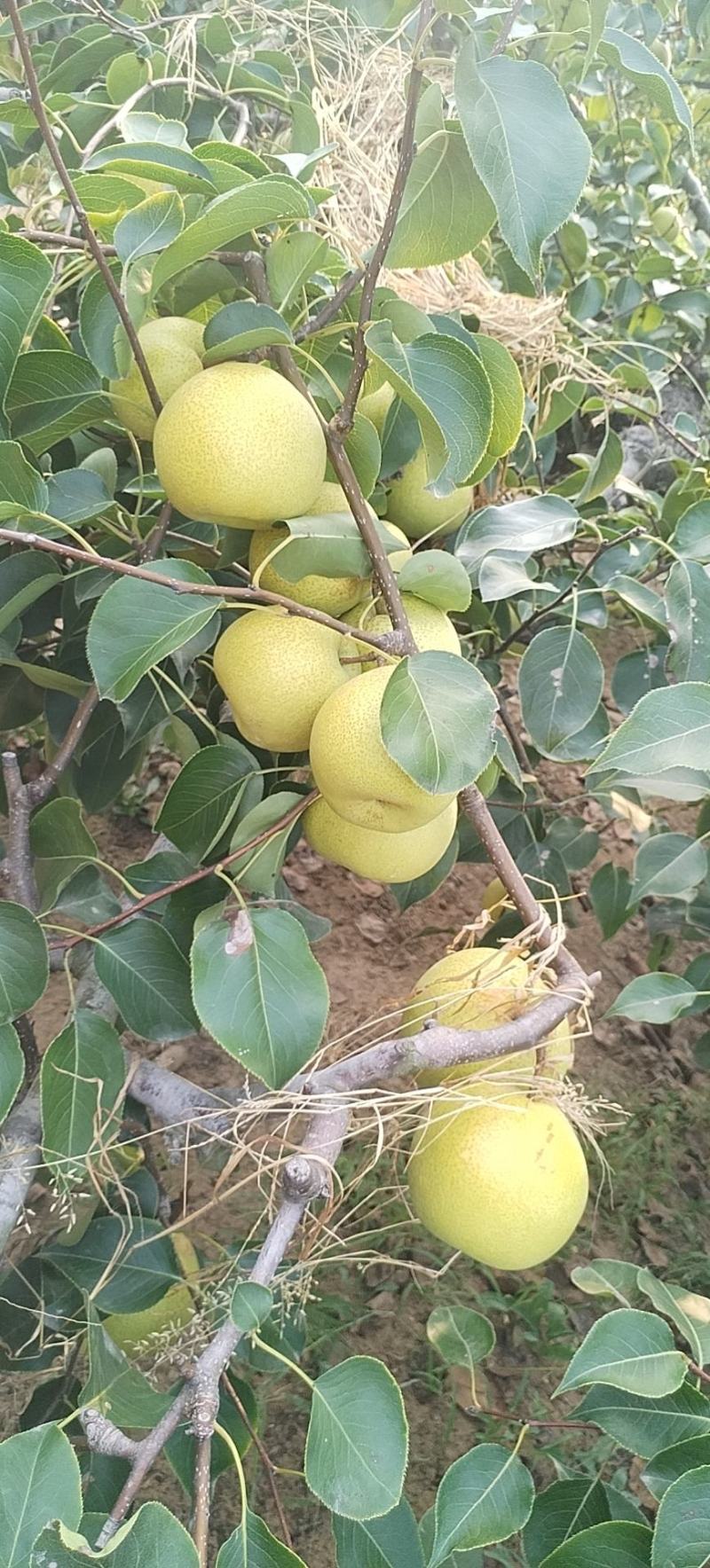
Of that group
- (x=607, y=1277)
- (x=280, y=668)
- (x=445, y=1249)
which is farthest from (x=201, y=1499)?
(x=445, y=1249)

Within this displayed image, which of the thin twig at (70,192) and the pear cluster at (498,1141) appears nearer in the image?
the thin twig at (70,192)

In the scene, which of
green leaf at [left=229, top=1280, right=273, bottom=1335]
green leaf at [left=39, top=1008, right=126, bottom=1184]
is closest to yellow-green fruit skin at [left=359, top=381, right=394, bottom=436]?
green leaf at [left=39, top=1008, right=126, bottom=1184]

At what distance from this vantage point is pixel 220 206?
574 mm

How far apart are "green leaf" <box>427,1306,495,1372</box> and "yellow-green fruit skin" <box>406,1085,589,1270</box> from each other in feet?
0.58

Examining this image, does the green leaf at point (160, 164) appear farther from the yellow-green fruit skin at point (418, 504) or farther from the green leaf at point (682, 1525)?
the green leaf at point (682, 1525)

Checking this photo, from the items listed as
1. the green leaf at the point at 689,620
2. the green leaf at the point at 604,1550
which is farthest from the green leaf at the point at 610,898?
the green leaf at the point at 604,1550

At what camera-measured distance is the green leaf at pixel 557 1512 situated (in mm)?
704

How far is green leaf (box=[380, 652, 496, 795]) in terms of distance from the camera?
600 mm

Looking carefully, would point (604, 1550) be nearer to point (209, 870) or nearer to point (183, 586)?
point (209, 870)

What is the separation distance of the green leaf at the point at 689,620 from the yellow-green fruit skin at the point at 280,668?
0.35 meters

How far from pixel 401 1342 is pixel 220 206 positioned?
1444mm

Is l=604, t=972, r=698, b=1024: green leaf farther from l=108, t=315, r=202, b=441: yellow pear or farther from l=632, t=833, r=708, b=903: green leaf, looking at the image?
l=108, t=315, r=202, b=441: yellow pear

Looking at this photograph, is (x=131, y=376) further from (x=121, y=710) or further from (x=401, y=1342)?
(x=401, y=1342)

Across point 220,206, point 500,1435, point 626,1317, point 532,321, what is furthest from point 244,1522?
point 532,321
